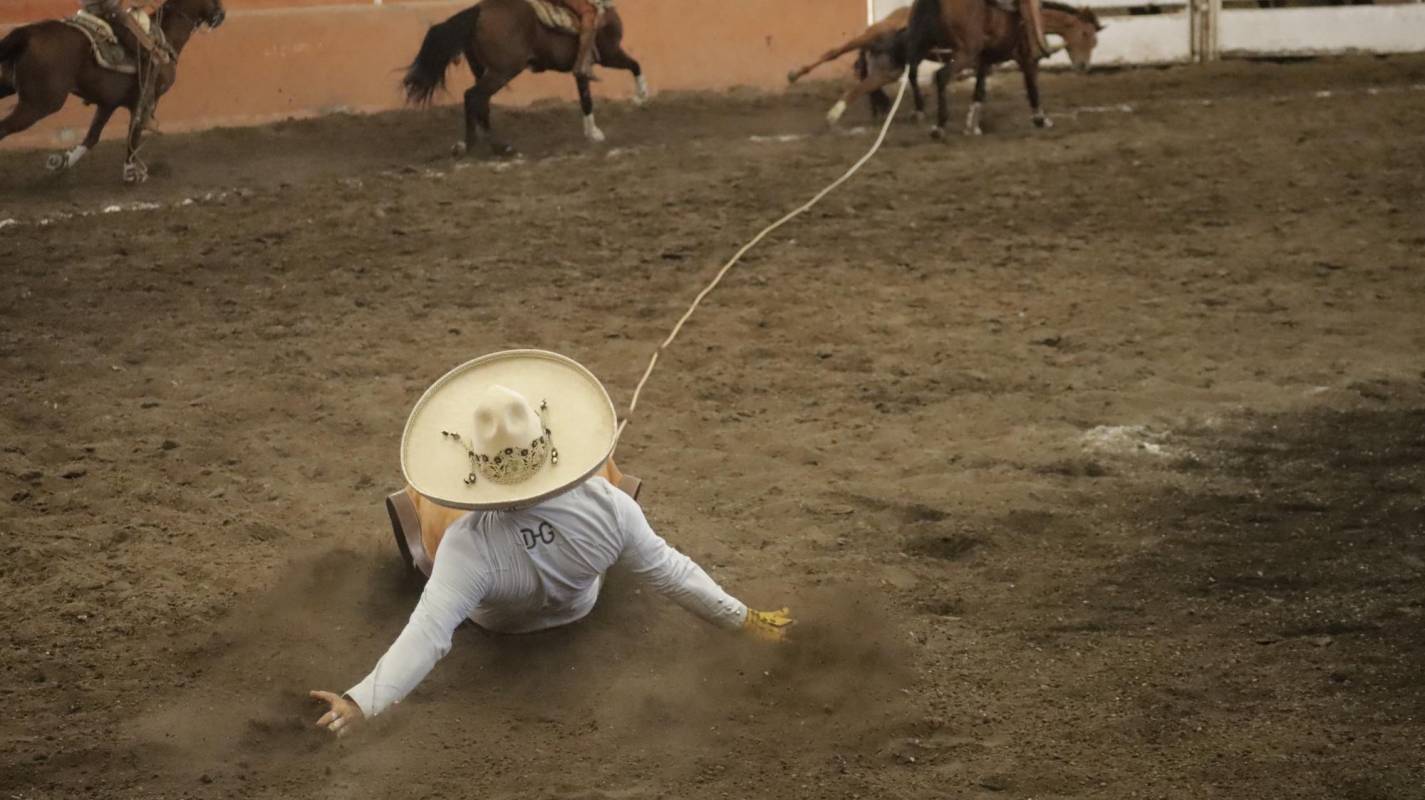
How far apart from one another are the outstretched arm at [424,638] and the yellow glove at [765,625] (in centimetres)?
79

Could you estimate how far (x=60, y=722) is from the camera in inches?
160

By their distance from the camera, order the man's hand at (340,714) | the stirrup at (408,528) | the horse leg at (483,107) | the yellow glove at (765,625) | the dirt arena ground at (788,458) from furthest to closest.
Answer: the horse leg at (483,107), the stirrup at (408,528), the yellow glove at (765,625), the dirt arena ground at (788,458), the man's hand at (340,714)

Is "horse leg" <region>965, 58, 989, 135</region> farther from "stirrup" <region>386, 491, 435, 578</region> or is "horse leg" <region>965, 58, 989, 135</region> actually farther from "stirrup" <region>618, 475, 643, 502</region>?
"stirrup" <region>386, 491, 435, 578</region>

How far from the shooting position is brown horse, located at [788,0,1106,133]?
11.1 metres

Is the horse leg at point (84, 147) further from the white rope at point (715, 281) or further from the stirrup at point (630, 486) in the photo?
the stirrup at point (630, 486)

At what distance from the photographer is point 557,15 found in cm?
1067

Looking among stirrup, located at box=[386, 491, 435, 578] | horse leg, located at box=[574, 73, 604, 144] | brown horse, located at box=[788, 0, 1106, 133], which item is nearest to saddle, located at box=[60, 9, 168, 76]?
horse leg, located at box=[574, 73, 604, 144]

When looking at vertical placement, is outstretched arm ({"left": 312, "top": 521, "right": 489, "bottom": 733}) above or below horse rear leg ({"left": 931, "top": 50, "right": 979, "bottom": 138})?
below

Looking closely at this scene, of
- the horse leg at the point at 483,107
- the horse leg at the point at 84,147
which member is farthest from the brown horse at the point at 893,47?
the horse leg at the point at 84,147

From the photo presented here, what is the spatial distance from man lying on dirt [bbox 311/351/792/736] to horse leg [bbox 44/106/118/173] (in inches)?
267

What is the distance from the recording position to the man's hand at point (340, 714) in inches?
143

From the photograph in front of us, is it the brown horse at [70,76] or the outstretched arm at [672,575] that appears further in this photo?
the brown horse at [70,76]

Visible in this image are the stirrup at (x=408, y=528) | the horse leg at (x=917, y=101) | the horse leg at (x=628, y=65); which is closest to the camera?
the stirrup at (x=408, y=528)

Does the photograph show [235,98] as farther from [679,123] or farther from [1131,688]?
[1131,688]
